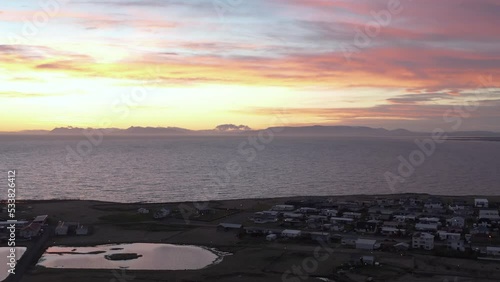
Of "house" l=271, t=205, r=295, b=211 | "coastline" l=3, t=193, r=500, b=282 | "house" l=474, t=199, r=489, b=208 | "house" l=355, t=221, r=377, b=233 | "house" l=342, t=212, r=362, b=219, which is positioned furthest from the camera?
"house" l=474, t=199, r=489, b=208

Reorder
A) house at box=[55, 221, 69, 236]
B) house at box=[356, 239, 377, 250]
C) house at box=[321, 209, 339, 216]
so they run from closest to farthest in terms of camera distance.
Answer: house at box=[356, 239, 377, 250]
house at box=[55, 221, 69, 236]
house at box=[321, 209, 339, 216]

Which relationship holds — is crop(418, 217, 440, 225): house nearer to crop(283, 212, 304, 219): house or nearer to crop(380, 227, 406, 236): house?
crop(380, 227, 406, 236): house

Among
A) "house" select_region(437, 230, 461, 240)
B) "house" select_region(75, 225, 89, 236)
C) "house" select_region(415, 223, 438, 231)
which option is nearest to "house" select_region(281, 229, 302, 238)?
"house" select_region(415, 223, 438, 231)

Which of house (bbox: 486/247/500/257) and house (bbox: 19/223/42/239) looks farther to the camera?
house (bbox: 19/223/42/239)

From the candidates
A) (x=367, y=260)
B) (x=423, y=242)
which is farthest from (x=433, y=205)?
(x=367, y=260)

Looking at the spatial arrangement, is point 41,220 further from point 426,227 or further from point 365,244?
point 426,227
